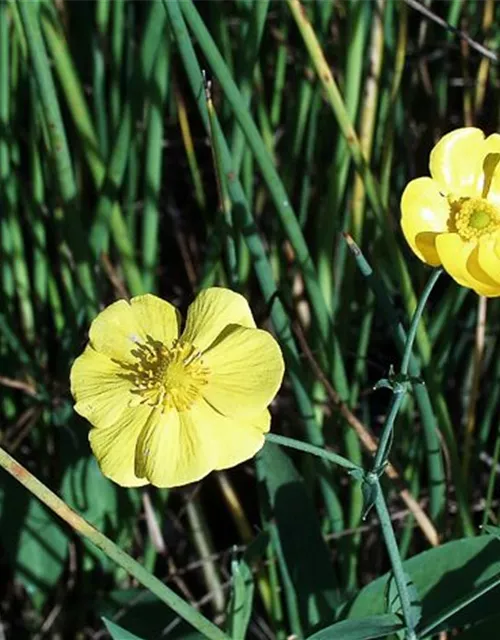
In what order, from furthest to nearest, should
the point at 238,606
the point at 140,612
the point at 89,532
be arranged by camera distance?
the point at 140,612, the point at 238,606, the point at 89,532

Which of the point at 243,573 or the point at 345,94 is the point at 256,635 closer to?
the point at 243,573

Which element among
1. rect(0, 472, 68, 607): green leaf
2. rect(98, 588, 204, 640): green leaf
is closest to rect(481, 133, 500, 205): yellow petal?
rect(98, 588, 204, 640): green leaf

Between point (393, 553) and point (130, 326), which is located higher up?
point (130, 326)

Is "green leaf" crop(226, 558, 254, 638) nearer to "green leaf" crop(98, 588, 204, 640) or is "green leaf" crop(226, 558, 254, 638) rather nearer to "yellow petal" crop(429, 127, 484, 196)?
"green leaf" crop(98, 588, 204, 640)

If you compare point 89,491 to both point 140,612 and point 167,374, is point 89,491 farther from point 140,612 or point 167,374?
point 167,374

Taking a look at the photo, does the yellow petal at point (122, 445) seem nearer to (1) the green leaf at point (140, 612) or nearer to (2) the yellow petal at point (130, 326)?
(2) the yellow petal at point (130, 326)

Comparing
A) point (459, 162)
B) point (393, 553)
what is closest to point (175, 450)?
point (393, 553)

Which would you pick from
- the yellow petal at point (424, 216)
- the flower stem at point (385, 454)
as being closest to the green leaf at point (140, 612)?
the flower stem at point (385, 454)
